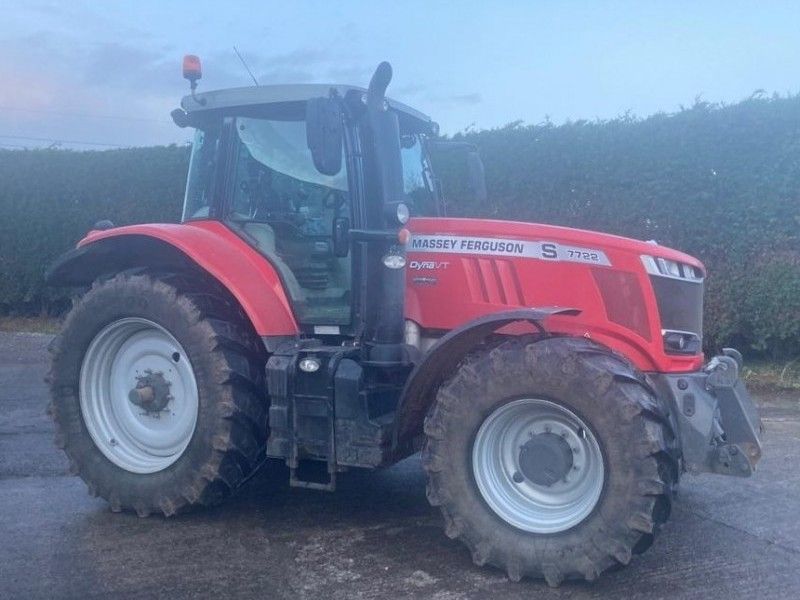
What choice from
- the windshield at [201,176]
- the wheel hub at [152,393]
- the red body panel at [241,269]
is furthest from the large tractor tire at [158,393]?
the windshield at [201,176]

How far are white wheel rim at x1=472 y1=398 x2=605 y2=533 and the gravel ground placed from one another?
0.31m

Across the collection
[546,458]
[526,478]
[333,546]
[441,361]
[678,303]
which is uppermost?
[678,303]

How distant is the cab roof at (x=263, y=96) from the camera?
5.29 m

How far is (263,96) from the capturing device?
545 cm

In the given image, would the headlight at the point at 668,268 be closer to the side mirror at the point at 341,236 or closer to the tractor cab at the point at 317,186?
the tractor cab at the point at 317,186

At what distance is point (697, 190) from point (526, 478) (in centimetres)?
668

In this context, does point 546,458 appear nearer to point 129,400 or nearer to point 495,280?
point 495,280

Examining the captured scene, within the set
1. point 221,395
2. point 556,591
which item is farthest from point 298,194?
point 556,591

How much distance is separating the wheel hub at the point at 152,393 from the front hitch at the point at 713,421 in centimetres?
279

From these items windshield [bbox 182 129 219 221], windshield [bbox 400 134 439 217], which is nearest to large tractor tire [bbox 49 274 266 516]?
windshield [bbox 182 129 219 221]

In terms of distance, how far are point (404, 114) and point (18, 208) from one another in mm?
11124

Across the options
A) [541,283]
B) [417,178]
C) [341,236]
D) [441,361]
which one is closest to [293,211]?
[341,236]

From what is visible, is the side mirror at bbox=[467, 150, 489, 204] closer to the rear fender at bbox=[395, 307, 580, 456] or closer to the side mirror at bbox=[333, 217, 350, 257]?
the side mirror at bbox=[333, 217, 350, 257]

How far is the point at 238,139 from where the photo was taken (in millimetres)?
5617
